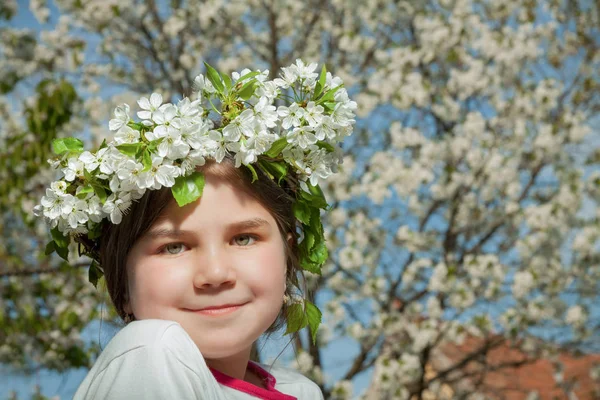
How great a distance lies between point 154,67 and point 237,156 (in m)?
5.44

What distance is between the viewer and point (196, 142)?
1.54 metres

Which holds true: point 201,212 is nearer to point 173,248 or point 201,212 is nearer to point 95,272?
point 173,248

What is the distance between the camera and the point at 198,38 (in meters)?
6.47

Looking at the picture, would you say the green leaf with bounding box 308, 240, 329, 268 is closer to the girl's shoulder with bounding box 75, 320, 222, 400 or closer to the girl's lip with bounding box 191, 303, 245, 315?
the girl's lip with bounding box 191, 303, 245, 315

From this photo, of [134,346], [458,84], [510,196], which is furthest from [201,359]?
[458,84]

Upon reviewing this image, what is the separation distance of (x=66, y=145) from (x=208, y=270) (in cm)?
46

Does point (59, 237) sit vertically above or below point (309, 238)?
below

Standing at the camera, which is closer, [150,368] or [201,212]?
[150,368]

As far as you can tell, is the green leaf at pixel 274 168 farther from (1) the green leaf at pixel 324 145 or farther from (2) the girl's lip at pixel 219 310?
(2) the girl's lip at pixel 219 310

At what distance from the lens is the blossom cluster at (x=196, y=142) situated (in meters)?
1.54

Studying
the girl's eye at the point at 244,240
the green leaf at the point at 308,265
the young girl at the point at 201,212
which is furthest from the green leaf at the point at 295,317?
the girl's eye at the point at 244,240

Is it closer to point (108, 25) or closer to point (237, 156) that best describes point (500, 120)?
point (108, 25)

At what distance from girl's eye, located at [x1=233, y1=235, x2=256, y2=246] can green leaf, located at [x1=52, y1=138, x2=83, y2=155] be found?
0.40 meters

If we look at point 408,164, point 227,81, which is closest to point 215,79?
point 227,81
